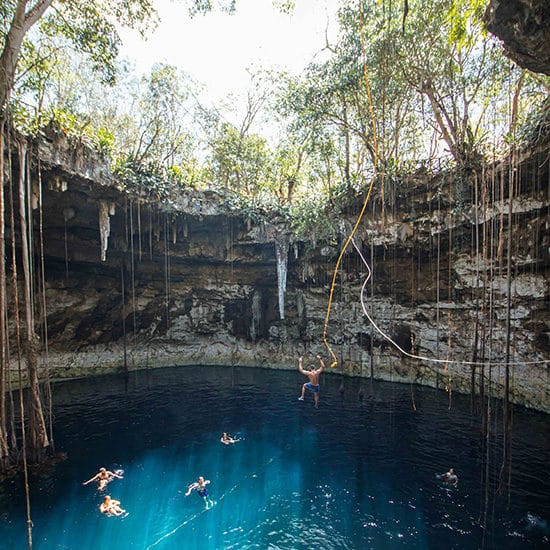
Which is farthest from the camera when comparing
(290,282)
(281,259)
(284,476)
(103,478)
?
(290,282)

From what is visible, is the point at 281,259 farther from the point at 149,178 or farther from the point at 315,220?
the point at 149,178

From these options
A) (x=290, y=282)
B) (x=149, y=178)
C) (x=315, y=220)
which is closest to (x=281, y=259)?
(x=290, y=282)

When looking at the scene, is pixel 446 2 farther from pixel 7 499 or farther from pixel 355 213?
pixel 7 499

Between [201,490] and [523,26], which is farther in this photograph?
[201,490]

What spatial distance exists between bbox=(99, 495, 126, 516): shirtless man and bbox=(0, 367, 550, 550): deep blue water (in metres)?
0.15

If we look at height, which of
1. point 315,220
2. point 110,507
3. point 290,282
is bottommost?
point 110,507

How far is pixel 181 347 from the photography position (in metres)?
15.0

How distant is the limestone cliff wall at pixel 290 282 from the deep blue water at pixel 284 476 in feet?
6.90

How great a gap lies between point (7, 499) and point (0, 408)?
207cm

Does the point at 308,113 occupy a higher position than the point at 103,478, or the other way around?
the point at 308,113

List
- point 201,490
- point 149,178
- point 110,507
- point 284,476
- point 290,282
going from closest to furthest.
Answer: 1. point 110,507
2. point 201,490
3. point 284,476
4. point 149,178
5. point 290,282

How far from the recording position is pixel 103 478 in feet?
20.6

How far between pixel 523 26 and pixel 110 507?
932cm

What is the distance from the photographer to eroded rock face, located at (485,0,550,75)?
3.55 metres
